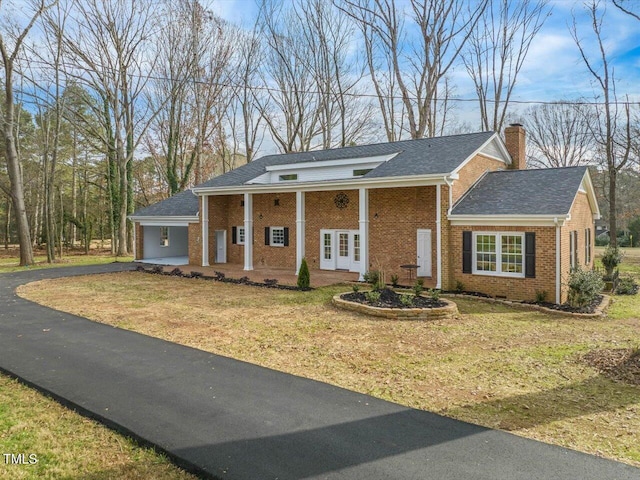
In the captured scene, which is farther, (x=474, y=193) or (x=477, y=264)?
(x=474, y=193)

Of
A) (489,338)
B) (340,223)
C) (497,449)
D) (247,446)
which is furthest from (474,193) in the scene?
(247,446)

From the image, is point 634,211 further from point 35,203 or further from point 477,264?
point 35,203

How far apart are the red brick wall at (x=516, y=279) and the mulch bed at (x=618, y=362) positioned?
16.0 ft

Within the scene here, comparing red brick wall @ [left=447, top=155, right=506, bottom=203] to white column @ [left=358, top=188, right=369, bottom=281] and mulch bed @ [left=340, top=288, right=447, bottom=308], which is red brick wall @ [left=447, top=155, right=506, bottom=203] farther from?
mulch bed @ [left=340, top=288, right=447, bottom=308]

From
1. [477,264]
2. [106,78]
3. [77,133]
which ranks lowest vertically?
[477,264]

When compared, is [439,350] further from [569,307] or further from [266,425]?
[569,307]

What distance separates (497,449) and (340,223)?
14139mm

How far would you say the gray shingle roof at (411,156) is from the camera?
14.5 metres

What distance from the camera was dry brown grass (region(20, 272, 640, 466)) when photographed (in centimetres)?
483

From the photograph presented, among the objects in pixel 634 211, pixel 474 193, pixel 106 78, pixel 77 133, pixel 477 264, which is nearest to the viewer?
pixel 477 264

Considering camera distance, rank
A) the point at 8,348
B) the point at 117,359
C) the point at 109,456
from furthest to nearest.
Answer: the point at 8,348, the point at 117,359, the point at 109,456

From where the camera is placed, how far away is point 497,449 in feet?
13.2

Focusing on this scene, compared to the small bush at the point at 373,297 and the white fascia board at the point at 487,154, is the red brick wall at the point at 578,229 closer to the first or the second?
the white fascia board at the point at 487,154

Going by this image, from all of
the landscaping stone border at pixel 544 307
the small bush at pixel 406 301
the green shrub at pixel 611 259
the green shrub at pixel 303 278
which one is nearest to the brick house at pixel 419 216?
the landscaping stone border at pixel 544 307
